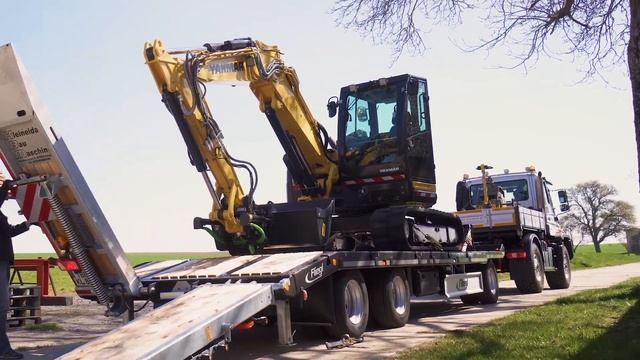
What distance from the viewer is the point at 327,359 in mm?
7254

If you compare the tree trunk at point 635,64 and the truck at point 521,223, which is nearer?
the tree trunk at point 635,64

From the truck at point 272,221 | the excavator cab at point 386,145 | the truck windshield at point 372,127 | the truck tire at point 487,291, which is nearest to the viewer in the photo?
the truck at point 272,221

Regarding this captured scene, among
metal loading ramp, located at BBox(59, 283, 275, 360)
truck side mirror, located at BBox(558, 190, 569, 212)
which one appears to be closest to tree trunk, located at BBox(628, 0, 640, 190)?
metal loading ramp, located at BBox(59, 283, 275, 360)

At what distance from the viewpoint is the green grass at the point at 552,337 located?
659cm

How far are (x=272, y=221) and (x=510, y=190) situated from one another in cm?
993

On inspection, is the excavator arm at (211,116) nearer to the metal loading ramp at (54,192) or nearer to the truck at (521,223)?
the metal loading ramp at (54,192)

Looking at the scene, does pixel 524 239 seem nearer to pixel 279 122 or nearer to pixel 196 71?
pixel 279 122

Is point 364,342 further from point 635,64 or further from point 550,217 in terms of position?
point 550,217

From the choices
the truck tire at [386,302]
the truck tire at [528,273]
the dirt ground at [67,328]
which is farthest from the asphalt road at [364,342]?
the truck tire at [528,273]

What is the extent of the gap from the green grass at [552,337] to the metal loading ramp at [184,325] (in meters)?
1.72

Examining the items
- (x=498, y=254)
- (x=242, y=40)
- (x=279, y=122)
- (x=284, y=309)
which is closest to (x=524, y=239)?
(x=498, y=254)

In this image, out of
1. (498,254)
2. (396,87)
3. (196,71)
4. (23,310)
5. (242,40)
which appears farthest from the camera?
(498,254)

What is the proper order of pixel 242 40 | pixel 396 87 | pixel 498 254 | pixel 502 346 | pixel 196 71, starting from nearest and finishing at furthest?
1. pixel 502 346
2. pixel 196 71
3. pixel 242 40
4. pixel 396 87
5. pixel 498 254

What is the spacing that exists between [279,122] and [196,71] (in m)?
2.06
